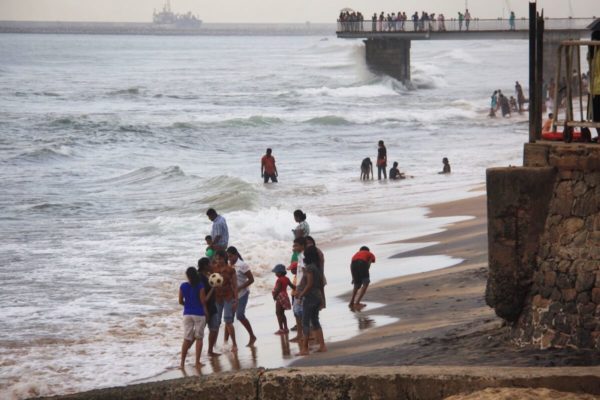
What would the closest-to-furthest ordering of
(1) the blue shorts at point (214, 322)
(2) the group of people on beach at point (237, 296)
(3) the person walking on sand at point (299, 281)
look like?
1. (2) the group of people on beach at point (237, 296)
2. (3) the person walking on sand at point (299, 281)
3. (1) the blue shorts at point (214, 322)

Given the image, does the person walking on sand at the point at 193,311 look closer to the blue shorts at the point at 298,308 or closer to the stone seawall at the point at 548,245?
the blue shorts at the point at 298,308

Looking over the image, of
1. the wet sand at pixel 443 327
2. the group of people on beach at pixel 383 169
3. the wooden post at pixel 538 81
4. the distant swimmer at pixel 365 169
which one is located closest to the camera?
the wet sand at pixel 443 327

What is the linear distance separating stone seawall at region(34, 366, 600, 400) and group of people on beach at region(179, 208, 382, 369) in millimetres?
3404

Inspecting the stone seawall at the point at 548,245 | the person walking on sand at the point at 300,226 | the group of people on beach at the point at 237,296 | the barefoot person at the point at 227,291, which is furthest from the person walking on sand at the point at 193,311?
the stone seawall at the point at 548,245

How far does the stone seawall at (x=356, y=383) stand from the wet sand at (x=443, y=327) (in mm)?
1001

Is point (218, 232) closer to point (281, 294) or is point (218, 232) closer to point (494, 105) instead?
point (281, 294)

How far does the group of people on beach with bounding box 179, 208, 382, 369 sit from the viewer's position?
11758mm

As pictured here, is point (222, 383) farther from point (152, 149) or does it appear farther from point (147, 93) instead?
point (147, 93)

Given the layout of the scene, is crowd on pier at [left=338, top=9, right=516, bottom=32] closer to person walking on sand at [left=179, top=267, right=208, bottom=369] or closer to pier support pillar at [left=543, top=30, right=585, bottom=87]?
pier support pillar at [left=543, top=30, right=585, bottom=87]

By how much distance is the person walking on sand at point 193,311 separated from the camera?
12086 mm

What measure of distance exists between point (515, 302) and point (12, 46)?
148m

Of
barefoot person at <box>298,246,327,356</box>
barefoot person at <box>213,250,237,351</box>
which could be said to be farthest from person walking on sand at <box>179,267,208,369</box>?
barefoot person at <box>298,246,327,356</box>

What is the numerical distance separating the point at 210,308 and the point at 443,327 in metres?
2.69

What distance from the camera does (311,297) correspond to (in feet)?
38.2
